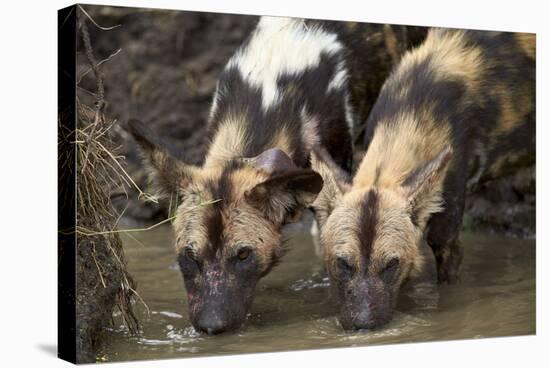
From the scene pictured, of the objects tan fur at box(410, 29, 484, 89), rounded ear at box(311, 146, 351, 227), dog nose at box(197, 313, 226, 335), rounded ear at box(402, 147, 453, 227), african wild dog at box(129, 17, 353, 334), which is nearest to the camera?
dog nose at box(197, 313, 226, 335)

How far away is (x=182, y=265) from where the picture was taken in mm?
6309

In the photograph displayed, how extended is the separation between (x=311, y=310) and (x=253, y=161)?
1177mm

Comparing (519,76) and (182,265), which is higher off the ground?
(519,76)

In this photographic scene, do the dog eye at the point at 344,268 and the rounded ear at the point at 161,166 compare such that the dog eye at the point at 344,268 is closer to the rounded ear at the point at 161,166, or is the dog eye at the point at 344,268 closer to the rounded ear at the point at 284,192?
the rounded ear at the point at 284,192

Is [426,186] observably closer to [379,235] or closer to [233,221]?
[379,235]

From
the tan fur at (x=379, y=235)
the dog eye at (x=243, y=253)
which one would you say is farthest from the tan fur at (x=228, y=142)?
the tan fur at (x=379, y=235)

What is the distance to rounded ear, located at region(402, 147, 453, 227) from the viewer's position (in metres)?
6.50

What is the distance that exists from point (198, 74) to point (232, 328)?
4.53m

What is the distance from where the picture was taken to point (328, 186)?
6.63 m

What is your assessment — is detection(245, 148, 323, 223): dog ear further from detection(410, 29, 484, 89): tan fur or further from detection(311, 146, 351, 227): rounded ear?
detection(410, 29, 484, 89): tan fur

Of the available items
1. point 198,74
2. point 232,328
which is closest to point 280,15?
point 232,328

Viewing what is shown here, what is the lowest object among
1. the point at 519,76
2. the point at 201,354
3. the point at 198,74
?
the point at 201,354

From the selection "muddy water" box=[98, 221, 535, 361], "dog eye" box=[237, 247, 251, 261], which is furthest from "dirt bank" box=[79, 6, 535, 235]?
"dog eye" box=[237, 247, 251, 261]

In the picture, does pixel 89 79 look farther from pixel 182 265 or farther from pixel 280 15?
pixel 182 265
